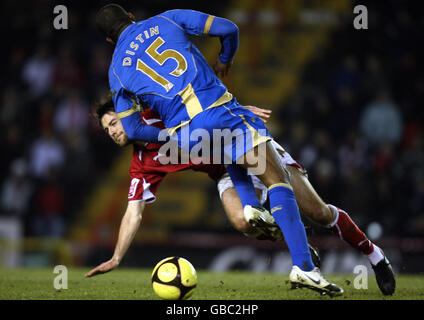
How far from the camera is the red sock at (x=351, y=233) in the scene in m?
5.61

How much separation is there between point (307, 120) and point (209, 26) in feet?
25.1

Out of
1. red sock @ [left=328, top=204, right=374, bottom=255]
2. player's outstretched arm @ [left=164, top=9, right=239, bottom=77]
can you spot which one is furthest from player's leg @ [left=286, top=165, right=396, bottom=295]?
player's outstretched arm @ [left=164, top=9, right=239, bottom=77]

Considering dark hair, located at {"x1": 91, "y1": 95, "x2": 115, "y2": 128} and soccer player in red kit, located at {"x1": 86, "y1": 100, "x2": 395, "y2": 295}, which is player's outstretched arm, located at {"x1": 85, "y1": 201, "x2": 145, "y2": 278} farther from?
dark hair, located at {"x1": 91, "y1": 95, "x2": 115, "y2": 128}

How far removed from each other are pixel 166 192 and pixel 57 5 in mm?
5115

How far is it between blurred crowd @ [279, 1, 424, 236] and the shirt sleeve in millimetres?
5136

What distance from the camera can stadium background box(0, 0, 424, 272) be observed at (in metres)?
10.2

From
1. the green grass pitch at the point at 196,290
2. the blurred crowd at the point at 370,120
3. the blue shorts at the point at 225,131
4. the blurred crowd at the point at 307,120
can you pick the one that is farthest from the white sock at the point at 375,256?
the blurred crowd at the point at 307,120

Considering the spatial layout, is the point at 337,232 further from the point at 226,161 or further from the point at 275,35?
the point at 275,35

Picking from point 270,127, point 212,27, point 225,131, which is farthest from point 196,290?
point 270,127

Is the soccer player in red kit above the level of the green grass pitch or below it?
above

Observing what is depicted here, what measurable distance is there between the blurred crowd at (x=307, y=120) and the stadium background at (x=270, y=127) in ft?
0.09

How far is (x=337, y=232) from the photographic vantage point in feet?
18.7

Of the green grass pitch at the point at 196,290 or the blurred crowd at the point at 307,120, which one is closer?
the green grass pitch at the point at 196,290

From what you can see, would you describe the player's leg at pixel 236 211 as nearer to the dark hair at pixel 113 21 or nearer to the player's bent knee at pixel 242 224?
the player's bent knee at pixel 242 224
